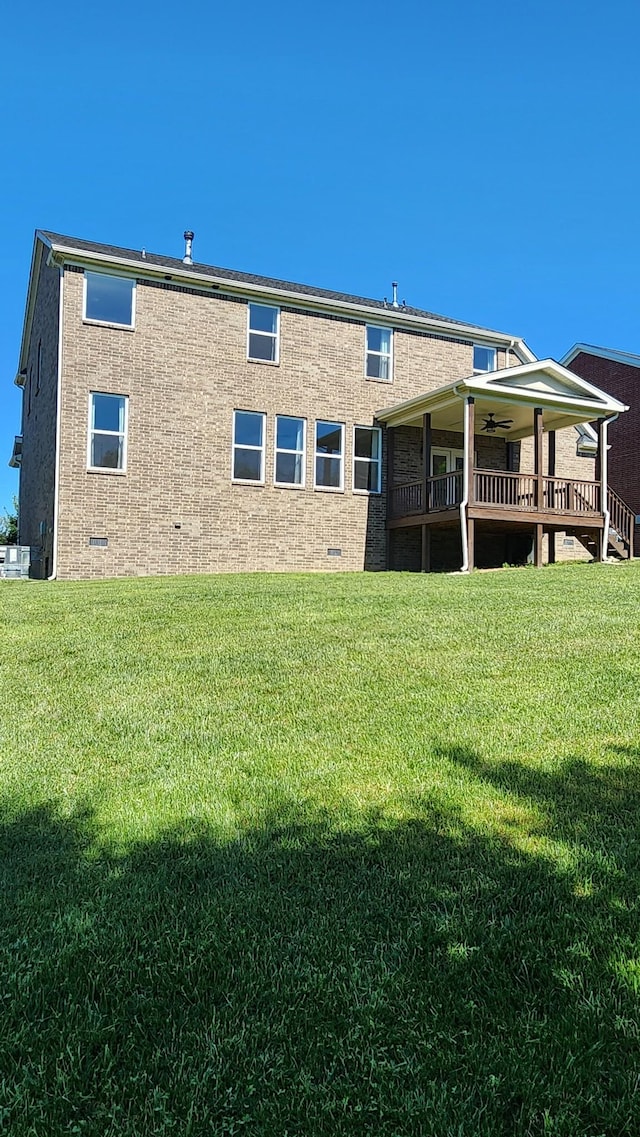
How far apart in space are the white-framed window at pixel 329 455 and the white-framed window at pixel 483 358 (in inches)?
181

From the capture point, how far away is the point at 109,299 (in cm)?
1540

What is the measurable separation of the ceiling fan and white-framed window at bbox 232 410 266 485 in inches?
216

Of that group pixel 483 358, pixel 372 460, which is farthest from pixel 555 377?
pixel 372 460

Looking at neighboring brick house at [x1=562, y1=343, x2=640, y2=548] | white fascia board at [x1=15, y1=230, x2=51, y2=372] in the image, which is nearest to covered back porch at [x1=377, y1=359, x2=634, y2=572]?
neighboring brick house at [x1=562, y1=343, x2=640, y2=548]

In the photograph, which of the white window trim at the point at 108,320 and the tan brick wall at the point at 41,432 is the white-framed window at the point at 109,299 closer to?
the white window trim at the point at 108,320

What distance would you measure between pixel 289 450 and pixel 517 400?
530 cm

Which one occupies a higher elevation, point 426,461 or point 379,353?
point 379,353

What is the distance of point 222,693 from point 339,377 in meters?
13.4

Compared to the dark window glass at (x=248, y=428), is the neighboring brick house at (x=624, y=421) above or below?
above

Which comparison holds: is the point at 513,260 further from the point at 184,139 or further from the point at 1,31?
the point at 1,31

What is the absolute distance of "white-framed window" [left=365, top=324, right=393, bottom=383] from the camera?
1772 cm

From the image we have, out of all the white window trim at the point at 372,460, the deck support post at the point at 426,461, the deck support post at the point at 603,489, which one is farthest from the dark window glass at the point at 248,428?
the deck support post at the point at 603,489

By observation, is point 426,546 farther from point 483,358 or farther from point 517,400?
point 483,358

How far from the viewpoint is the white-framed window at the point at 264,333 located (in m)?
16.7
